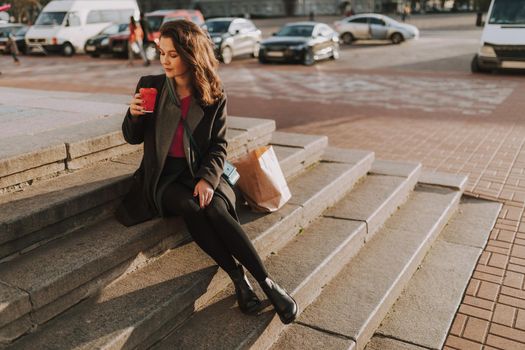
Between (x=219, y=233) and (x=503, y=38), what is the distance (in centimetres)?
1313

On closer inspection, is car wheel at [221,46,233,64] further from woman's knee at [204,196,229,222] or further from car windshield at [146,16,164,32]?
woman's knee at [204,196,229,222]

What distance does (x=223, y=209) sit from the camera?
2934mm

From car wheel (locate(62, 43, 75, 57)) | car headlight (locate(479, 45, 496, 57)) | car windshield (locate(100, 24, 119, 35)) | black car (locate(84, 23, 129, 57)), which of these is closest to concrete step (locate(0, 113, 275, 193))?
car headlight (locate(479, 45, 496, 57))

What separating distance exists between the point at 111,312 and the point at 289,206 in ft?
5.55

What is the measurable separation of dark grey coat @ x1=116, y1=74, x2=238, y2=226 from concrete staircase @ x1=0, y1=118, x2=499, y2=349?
0.13 metres

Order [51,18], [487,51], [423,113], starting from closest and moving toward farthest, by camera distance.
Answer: [423,113]
[487,51]
[51,18]

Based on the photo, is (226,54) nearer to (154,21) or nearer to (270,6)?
(154,21)

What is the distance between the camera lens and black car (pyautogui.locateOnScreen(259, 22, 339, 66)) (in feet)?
56.3

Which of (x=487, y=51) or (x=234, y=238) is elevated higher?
(x=234, y=238)

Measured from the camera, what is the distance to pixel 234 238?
2.88m

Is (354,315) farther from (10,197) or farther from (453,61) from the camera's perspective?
(453,61)

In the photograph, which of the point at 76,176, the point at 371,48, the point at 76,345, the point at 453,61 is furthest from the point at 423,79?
the point at 76,345

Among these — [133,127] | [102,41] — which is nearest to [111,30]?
[102,41]

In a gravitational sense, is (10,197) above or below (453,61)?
above
